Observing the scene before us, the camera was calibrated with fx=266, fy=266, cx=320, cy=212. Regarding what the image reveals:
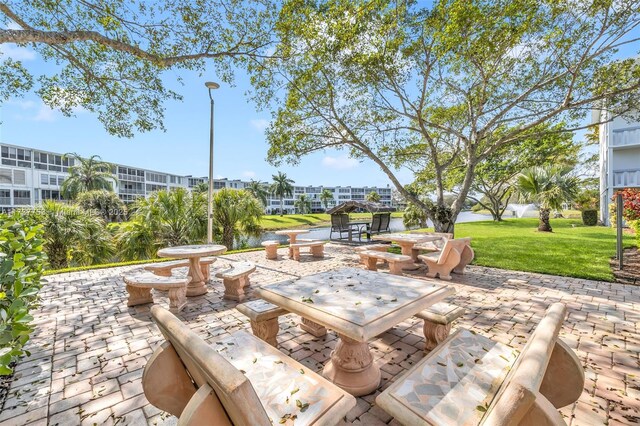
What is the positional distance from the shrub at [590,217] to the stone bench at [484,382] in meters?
23.3

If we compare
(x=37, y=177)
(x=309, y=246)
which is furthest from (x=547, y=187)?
(x=37, y=177)

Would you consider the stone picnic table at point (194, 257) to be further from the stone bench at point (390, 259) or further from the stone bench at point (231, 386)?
the stone bench at point (390, 259)

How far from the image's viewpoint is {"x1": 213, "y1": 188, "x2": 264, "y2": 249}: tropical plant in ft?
40.7

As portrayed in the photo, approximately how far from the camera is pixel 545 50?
7453 mm

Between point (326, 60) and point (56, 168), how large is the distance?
48.0 m

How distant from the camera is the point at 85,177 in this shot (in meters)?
34.8

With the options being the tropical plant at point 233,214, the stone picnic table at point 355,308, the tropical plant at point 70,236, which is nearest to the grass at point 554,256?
the stone picnic table at point 355,308

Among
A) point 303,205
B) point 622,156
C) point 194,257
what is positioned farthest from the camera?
point 303,205

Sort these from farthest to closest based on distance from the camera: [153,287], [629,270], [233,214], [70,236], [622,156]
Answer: [622,156], [233,214], [70,236], [629,270], [153,287]

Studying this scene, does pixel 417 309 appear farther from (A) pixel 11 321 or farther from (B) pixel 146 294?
(B) pixel 146 294

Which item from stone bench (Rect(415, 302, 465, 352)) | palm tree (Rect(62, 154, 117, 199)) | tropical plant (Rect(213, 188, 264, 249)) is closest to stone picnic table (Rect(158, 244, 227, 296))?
stone bench (Rect(415, 302, 465, 352))

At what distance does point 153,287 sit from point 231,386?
3876mm

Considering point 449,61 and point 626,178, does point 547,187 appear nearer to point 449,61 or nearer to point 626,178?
point 626,178

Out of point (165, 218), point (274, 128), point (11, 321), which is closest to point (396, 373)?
point (11, 321)
